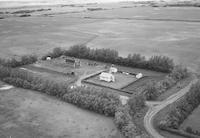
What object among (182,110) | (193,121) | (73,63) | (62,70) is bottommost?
(62,70)

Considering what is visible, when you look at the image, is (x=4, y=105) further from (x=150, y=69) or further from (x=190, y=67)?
(x=190, y=67)

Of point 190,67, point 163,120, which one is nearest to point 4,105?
point 163,120

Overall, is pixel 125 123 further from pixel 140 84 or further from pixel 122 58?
pixel 122 58

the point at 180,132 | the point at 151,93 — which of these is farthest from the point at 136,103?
the point at 180,132

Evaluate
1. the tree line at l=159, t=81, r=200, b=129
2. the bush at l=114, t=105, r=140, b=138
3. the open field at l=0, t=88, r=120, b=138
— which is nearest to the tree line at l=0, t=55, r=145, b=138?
the bush at l=114, t=105, r=140, b=138

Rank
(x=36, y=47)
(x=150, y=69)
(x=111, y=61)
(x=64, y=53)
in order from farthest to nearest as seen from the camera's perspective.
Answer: (x=36, y=47), (x=64, y=53), (x=111, y=61), (x=150, y=69)

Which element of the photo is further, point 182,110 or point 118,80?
point 118,80

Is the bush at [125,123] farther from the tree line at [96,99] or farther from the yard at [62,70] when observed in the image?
the yard at [62,70]

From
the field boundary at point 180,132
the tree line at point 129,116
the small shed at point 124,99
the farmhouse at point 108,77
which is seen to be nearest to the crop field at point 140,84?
the small shed at point 124,99
